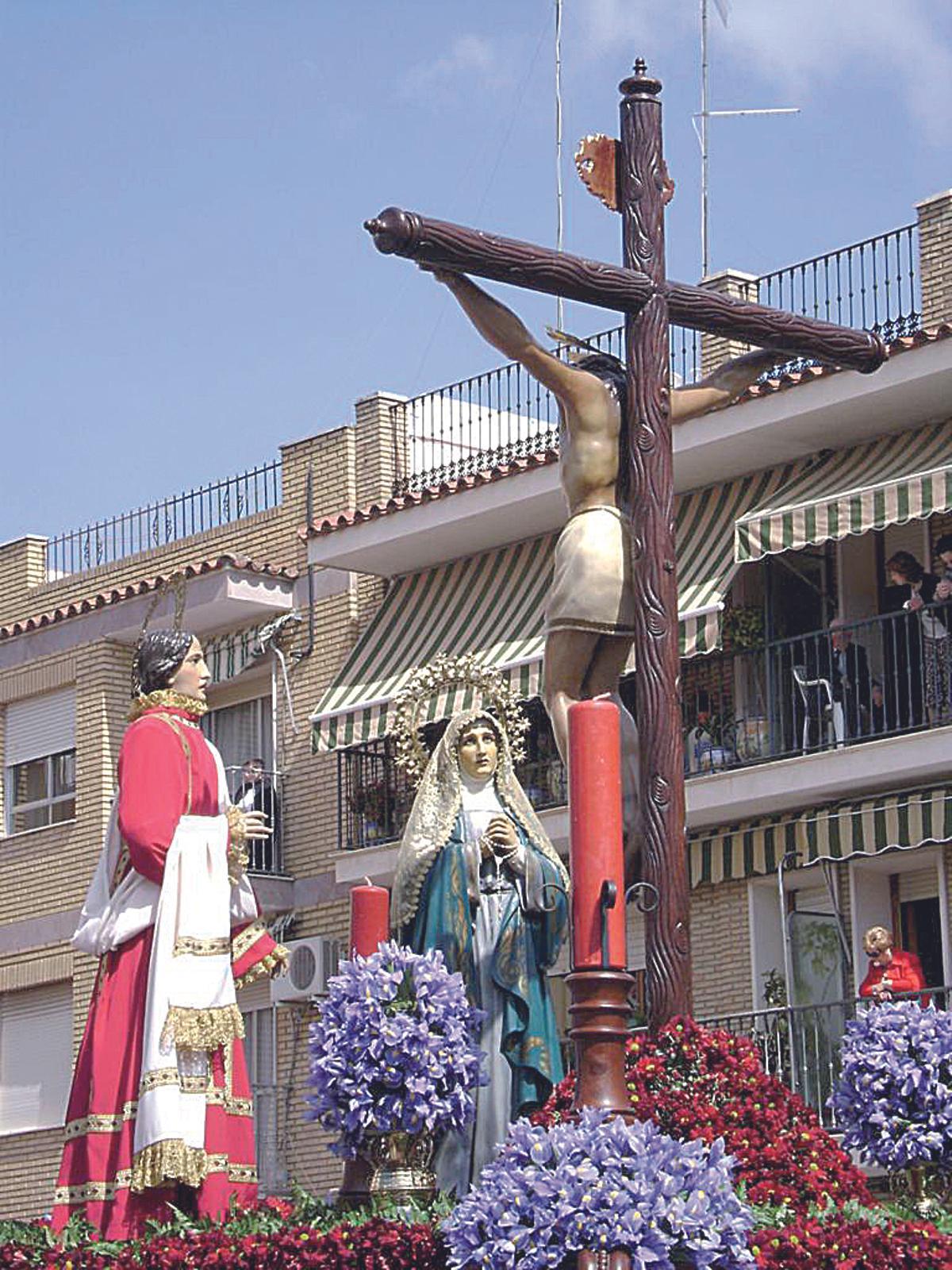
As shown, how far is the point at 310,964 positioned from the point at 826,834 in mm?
6207

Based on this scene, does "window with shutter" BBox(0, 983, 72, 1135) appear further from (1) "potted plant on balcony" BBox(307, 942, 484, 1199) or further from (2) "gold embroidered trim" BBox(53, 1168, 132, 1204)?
(1) "potted plant on balcony" BBox(307, 942, 484, 1199)

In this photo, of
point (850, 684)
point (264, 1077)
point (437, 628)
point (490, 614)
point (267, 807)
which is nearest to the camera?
point (850, 684)

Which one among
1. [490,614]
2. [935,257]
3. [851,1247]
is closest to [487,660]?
[490,614]

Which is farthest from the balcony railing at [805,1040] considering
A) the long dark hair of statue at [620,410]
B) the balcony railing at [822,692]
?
the long dark hair of statue at [620,410]

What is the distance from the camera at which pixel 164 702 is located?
32.7 feet

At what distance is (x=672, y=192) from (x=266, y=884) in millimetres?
18423

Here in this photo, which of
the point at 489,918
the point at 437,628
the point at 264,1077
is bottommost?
the point at 489,918

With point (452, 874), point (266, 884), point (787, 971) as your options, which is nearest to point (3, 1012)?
point (266, 884)

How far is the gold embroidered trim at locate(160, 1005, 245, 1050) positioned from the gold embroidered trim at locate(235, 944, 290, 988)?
0.31 m

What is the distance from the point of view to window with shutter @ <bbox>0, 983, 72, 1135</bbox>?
28.8 metres

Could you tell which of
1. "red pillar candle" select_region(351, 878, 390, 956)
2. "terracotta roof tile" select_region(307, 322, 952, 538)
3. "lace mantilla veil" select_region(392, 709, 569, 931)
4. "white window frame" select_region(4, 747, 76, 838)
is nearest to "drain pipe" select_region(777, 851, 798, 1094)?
"terracotta roof tile" select_region(307, 322, 952, 538)

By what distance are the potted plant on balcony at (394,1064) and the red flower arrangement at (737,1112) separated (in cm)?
72

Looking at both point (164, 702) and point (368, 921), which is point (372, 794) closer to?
point (164, 702)

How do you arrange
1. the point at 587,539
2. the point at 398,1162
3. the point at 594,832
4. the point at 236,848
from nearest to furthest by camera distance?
the point at 594,832 < the point at 398,1162 < the point at 587,539 < the point at 236,848
